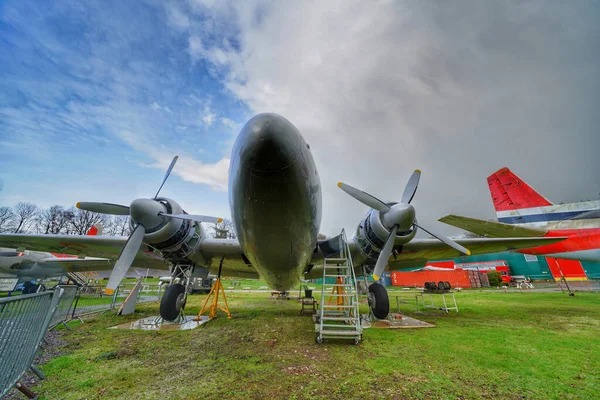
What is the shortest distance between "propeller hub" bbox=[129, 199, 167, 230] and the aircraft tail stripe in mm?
19133

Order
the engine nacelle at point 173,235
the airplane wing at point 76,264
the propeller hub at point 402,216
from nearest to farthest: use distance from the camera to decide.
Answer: the propeller hub at point 402,216, the engine nacelle at point 173,235, the airplane wing at point 76,264

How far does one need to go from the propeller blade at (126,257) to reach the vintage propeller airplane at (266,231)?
20 millimetres

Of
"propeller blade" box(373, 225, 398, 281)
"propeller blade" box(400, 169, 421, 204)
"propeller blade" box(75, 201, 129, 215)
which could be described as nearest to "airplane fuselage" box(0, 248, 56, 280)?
→ "propeller blade" box(75, 201, 129, 215)

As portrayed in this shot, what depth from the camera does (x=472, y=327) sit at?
7516 millimetres

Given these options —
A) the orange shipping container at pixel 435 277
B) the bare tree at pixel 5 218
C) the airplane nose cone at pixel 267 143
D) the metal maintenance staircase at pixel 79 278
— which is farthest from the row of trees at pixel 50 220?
the airplane nose cone at pixel 267 143

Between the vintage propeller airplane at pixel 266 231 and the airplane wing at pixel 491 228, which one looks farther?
→ the airplane wing at pixel 491 228

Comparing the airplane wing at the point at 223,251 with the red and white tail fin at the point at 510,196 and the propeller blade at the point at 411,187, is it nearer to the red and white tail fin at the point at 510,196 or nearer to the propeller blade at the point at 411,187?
the propeller blade at the point at 411,187

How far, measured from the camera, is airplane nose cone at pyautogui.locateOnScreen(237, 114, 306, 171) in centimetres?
313

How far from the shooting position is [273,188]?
351 cm

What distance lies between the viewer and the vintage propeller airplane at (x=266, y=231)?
335 cm

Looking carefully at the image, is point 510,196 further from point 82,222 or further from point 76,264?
point 82,222

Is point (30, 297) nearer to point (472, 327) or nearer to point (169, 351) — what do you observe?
point (169, 351)

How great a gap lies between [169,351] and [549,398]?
257 inches

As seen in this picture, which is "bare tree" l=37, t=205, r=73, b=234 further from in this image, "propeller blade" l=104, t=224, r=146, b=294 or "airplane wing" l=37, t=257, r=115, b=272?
"propeller blade" l=104, t=224, r=146, b=294
